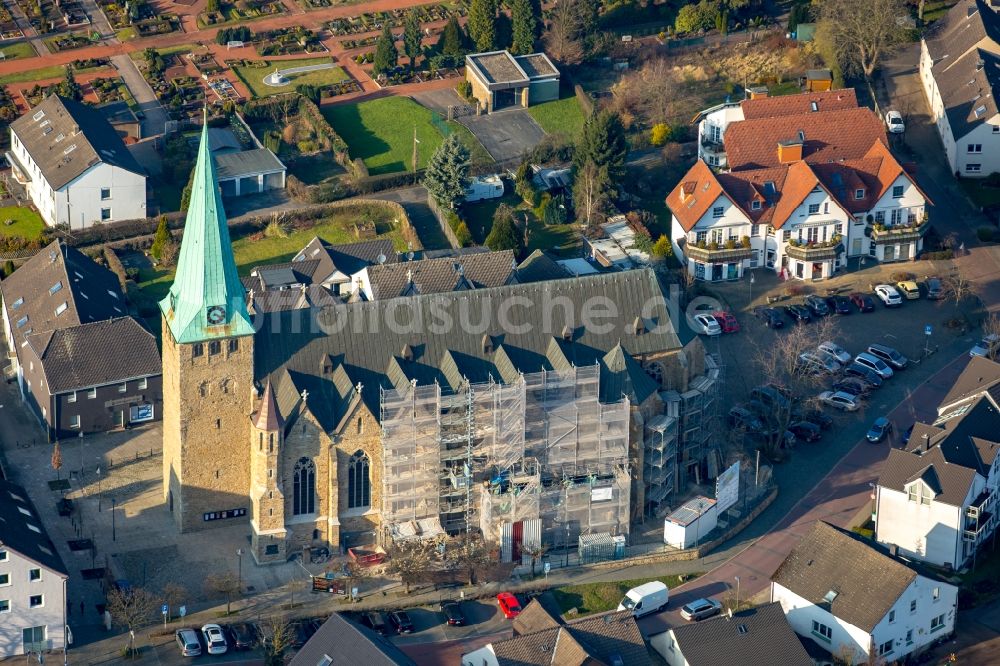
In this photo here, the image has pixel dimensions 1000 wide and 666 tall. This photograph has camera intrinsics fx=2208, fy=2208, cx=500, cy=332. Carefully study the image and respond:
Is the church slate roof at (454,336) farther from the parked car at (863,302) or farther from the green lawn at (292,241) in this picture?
the green lawn at (292,241)

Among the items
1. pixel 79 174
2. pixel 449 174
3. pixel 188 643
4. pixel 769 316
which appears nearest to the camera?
pixel 188 643

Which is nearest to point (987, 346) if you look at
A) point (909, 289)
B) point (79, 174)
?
point (909, 289)

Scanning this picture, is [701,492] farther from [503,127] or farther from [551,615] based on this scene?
[503,127]

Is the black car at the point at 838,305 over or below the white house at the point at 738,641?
over

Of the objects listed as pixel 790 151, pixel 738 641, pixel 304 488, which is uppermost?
pixel 790 151

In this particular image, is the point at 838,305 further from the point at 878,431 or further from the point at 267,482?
the point at 267,482

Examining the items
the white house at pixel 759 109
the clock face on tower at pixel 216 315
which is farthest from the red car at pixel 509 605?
the white house at pixel 759 109
